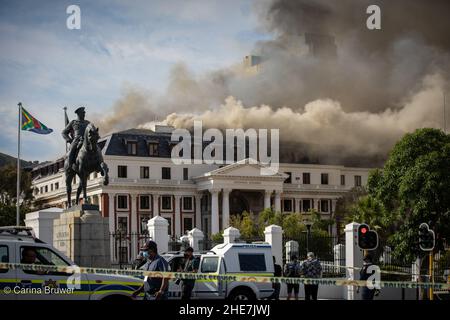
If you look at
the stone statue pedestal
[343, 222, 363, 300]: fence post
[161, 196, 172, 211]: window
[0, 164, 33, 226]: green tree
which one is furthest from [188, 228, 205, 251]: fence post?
[161, 196, 172, 211]: window

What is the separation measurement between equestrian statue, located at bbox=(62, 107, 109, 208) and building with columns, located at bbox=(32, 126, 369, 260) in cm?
6657

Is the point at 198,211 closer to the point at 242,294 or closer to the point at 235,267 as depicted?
the point at 235,267

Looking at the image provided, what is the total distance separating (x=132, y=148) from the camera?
103 metres

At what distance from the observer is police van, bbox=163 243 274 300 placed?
24686 millimetres

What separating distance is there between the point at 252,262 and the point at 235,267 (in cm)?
62

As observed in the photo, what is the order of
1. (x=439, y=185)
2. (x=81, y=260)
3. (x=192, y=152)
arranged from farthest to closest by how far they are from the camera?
(x=192, y=152), (x=439, y=185), (x=81, y=260)

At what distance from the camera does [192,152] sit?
106 meters

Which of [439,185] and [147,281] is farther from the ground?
[439,185]

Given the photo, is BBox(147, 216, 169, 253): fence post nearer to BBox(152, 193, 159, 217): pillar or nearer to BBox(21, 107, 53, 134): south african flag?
BBox(21, 107, 53, 134): south african flag
